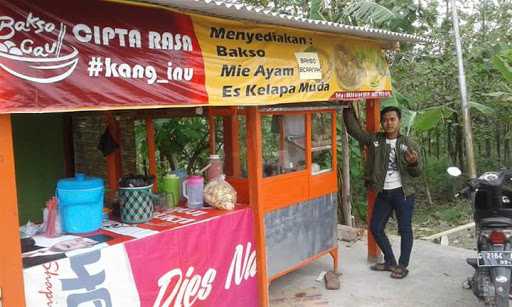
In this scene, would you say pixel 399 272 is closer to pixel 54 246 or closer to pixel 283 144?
pixel 283 144

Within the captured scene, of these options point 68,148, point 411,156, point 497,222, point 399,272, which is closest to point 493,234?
point 497,222

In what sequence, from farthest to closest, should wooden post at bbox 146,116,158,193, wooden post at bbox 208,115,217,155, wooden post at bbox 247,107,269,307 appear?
wooden post at bbox 146,116,158,193
wooden post at bbox 208,115,217,155
wooden post at bbox 247,107,269,307

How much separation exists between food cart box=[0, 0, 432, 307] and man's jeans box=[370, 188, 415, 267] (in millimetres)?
419

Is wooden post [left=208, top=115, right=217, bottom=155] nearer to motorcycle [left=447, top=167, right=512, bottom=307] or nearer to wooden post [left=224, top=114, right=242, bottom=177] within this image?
wooden post [left=224, top=114, right=242, bottom=177]

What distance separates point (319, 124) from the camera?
4965mm

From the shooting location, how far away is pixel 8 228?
246 cm

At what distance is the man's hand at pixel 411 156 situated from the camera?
484cm

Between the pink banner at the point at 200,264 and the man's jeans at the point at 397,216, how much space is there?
1794 millimetres

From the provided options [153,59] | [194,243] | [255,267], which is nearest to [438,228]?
[255,267]

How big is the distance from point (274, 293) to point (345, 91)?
2.28 meters

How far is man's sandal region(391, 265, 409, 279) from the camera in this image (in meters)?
5.14

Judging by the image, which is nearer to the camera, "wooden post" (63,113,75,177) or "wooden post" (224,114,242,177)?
"wooden post" (224,114,242,177)

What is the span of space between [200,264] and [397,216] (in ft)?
8.29

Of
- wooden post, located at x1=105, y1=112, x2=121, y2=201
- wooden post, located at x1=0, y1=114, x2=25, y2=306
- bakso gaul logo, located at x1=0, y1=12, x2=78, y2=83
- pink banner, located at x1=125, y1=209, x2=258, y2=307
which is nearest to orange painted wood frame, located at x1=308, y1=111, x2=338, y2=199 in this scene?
pink banner, located at x1=125, y1=209, x2=258, y2=307
